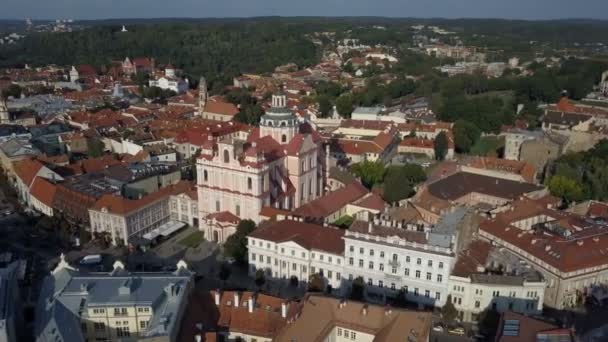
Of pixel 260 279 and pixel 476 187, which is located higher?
pixel 476 187

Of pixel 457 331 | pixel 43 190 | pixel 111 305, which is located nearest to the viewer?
pixel 111 305

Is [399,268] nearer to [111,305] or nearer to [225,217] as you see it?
[225,217]

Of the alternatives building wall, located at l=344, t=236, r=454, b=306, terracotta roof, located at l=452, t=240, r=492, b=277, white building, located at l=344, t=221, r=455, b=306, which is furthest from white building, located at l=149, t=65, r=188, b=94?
terracotta roof, located at l=452, t=240, r=492, b=277

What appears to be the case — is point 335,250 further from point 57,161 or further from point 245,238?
point 57,161

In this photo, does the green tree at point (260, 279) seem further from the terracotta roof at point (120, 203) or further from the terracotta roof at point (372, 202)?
→ the terracotta roof at point (372, 202)

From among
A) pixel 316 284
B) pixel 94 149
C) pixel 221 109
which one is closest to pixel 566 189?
pixel 316 284

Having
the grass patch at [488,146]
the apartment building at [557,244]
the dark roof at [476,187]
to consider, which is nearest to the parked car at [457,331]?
the apartment building at [557,244]
